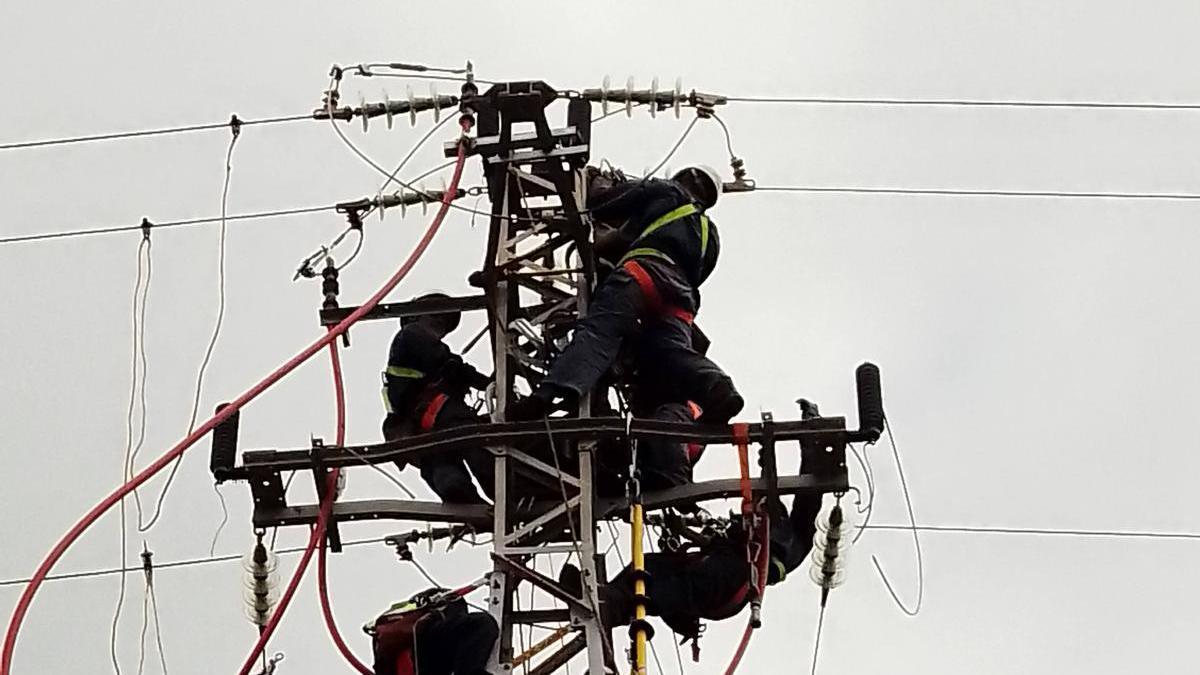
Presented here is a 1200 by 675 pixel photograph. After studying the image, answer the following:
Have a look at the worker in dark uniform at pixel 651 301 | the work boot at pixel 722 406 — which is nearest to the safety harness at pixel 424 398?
the worker in dark uniform at pixel 651 301

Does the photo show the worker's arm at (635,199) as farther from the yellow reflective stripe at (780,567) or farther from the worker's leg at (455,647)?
the worker's leg at (455,647)

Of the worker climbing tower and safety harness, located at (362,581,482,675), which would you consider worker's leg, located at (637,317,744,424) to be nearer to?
the worker climbing tower

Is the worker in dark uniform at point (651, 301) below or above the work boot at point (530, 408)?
above

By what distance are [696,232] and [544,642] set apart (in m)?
2.01

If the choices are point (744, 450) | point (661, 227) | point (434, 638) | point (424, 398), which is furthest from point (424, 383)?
point (434, 638)

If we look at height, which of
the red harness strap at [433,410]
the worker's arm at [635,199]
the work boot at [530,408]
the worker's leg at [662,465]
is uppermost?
the worker's arm at [635,199]

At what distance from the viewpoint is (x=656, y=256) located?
819 centimetres

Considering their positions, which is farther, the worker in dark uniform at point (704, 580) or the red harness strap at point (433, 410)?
the red harness strap at point (433, 410)

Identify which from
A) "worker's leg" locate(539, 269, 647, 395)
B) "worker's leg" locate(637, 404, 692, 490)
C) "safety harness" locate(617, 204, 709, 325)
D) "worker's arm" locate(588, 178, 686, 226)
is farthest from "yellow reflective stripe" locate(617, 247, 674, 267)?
"worker's leg" locate(637, 404, 692, 490)

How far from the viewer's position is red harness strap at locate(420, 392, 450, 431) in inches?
332

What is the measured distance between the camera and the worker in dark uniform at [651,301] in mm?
7629

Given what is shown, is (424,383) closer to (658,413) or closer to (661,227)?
(658,413)

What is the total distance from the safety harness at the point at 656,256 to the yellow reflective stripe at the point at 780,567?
1114 mm

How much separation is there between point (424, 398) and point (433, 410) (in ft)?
0.35
